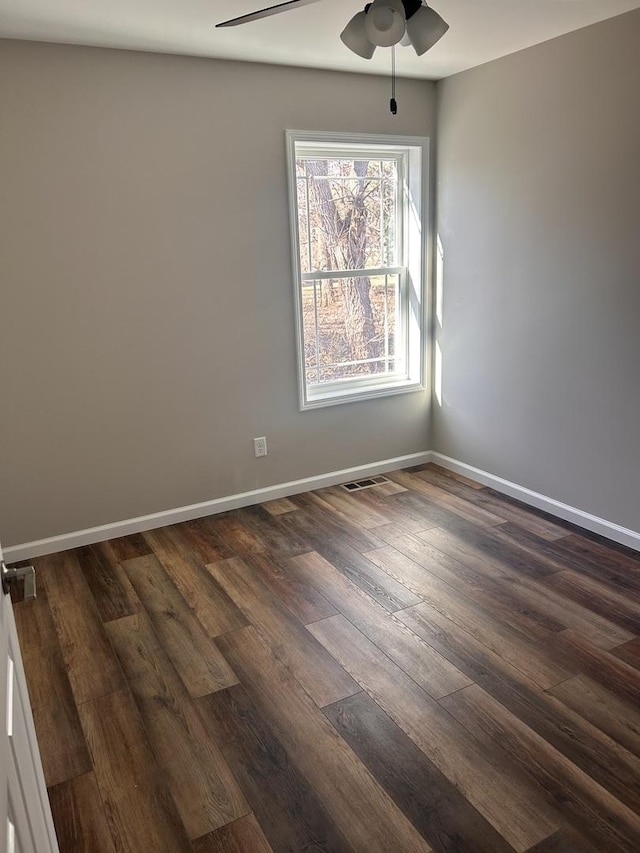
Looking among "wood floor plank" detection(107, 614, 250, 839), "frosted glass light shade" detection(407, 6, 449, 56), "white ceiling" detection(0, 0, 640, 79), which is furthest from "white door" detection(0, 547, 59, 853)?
"white ceiling" detection(0, 0, 640, 79)

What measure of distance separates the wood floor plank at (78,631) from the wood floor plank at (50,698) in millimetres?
36

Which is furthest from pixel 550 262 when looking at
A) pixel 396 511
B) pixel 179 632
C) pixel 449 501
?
pixel 179 632

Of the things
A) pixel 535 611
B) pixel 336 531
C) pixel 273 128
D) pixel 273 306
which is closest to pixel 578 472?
pixel 535 611

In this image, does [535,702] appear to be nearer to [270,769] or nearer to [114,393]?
[270,769]

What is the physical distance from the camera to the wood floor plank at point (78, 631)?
91.3 inches

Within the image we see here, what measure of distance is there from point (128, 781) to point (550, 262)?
3021 millimetres

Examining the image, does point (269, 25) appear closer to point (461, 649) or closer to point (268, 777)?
point (461, 649)

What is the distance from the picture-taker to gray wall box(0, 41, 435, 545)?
3.01 m

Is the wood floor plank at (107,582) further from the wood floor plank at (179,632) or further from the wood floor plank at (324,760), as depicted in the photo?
the wood floor plank at (324,760)

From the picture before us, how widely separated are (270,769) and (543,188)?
9.86 feet

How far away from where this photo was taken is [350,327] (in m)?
4.12

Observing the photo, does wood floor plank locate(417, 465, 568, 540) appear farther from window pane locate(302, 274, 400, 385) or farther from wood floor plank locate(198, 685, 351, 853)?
wood floor plank locate(198, 685, 351, 853)

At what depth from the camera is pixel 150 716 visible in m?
2.14

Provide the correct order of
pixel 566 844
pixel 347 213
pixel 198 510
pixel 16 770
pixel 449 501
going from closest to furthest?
1. pixel 16 770
2. pixel 566 844
3. pixel 198 510
4. pixel 449 501
5. pixel 347 213
